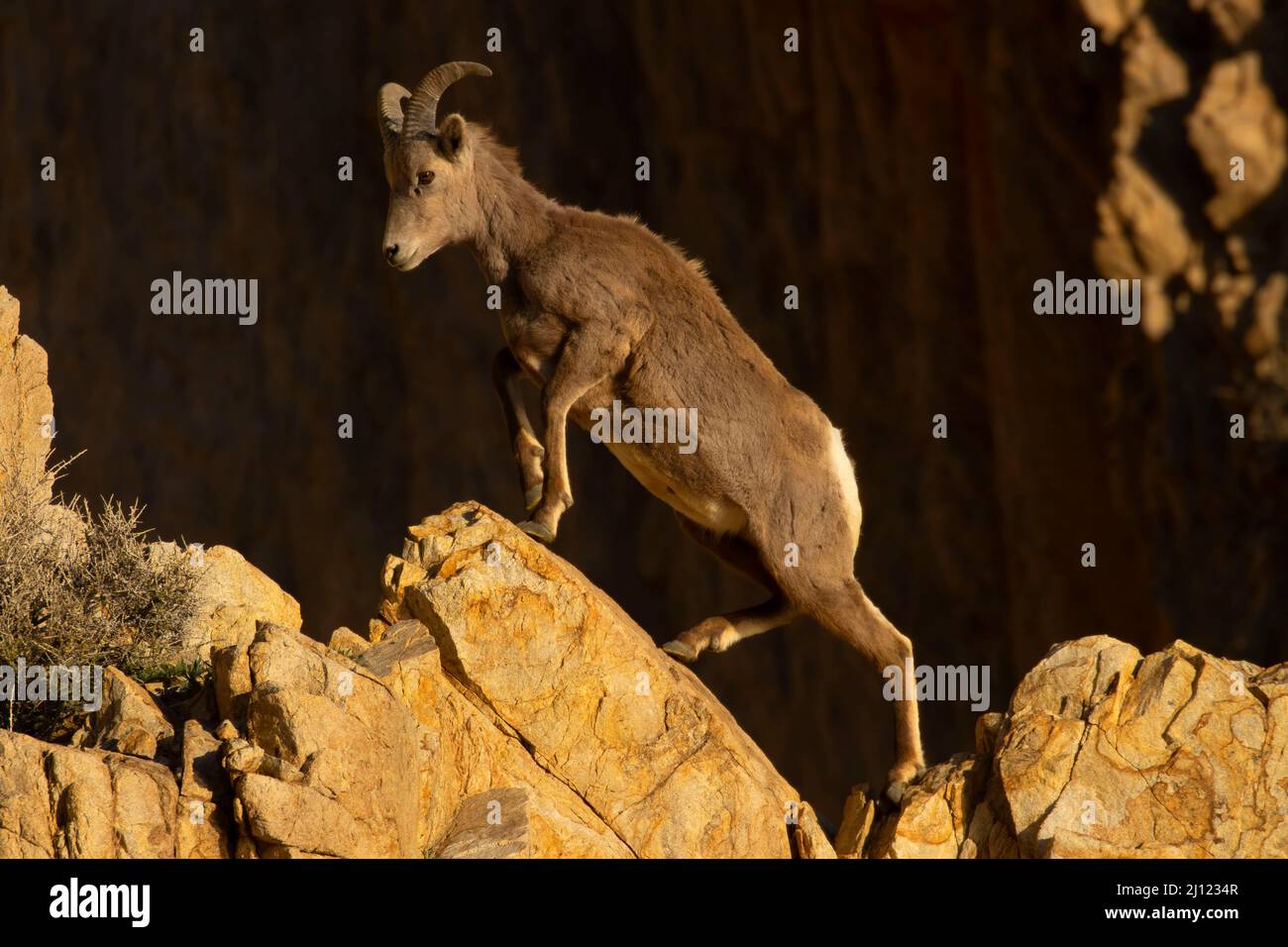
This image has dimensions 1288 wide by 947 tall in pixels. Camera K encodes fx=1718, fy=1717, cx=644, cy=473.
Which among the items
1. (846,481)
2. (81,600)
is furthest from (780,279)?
(81,600)

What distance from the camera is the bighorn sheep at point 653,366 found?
27.0ft

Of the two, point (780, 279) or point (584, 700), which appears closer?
point (584, 700)

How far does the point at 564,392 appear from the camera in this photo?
318 inches

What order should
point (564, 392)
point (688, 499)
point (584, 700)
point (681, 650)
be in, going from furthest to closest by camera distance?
point (688, 499) → point (681, 650) → point (564, 392) → point (584, 700)

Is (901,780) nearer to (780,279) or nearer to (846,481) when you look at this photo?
(846,481)

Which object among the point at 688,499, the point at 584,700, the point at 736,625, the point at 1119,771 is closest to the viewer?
the point at 1119,771

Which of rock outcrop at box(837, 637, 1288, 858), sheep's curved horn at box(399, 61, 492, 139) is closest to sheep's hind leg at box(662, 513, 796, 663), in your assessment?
rock outcrop at box(837, 637, 1288, 858)

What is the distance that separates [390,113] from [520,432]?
5.94 ft

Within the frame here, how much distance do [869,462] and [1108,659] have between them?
17.4 feet

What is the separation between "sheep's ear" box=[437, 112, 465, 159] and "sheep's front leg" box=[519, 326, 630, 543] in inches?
43.1

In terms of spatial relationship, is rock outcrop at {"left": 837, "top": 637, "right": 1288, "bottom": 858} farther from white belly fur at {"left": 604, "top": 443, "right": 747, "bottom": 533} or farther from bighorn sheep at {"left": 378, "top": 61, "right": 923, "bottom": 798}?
white belly fur at {"left": 604, "top": 443, "right": 747, "bottom": 533}

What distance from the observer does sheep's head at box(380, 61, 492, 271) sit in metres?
8.29

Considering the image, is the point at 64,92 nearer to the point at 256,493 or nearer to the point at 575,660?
the point at 256,493

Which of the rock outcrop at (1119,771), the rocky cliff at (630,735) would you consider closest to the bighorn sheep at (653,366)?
the rock outcrop at (1119,771)
